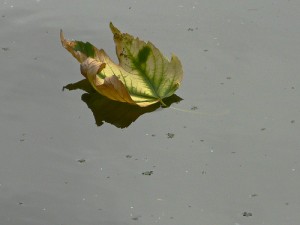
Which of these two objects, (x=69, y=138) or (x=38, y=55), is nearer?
(x=69, y=138)

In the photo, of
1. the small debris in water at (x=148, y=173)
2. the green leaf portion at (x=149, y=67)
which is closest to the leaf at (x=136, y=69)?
the green leaf portion at (x=149, y=67)

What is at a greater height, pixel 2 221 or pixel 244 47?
pixel 244 47

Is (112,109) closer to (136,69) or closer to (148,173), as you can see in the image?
(136,69)

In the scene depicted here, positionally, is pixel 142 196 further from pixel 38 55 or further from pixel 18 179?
pixel 38 55

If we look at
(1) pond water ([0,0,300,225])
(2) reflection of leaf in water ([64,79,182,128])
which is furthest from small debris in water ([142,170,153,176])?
(2) reflection of leaf in water ([64,79,182,128])

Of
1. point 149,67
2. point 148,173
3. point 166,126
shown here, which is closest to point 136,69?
point 149,67

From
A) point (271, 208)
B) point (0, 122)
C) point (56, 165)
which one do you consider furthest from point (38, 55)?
Result: point (271, 208)

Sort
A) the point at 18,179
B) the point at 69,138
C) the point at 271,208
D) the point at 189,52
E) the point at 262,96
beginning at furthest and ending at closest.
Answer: the point at 189,52 < the point at 262,96 < the point at 69,138 < the point at 18,179 < the point at 271,208
